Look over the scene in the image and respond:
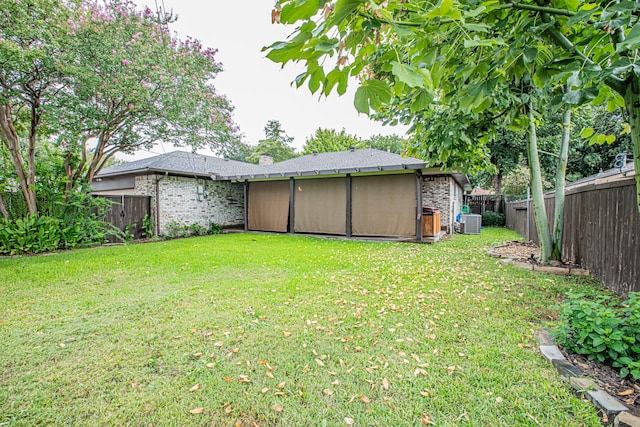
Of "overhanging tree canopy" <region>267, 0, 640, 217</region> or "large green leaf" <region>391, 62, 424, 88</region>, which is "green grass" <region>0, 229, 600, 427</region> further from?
"large green leaf" <region>391, 62, 424, 88</region>

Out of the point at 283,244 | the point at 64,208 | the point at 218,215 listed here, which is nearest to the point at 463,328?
the point at 283,244

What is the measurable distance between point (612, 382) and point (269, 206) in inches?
425

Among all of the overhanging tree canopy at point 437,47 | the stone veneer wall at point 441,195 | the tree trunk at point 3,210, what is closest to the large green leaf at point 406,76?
the overhanging tree canopy at point 437,47

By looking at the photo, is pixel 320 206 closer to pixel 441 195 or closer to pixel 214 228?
pixel 214 228

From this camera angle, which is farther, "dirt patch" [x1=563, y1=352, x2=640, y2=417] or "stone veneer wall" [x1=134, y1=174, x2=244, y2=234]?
"stone veneer wall" [x1=134, y1=174, x2=244, y2=234]

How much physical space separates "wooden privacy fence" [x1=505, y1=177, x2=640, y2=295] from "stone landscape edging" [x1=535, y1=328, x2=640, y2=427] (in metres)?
1.79

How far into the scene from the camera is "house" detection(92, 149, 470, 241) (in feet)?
30.9

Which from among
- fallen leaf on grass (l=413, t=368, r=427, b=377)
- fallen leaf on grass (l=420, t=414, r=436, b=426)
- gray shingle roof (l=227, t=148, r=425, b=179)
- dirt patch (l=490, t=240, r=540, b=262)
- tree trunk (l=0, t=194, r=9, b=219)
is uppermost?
gray shingle roof (l=227, t=148, r=425, b=179)

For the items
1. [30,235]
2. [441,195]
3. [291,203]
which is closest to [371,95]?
[30,235]

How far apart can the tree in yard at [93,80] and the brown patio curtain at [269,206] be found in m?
3.72

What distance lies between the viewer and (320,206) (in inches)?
422

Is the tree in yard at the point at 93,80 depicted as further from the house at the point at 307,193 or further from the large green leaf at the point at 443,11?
the large green leaf at the point at 443,11

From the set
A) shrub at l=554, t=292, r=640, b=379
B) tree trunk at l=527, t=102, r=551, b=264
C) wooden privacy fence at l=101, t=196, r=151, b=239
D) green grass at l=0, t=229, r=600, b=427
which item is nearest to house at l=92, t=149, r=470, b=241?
wooden privacy fence at l=101, t=196, r=151, b=239

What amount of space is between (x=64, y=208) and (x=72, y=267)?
10.8 feet
